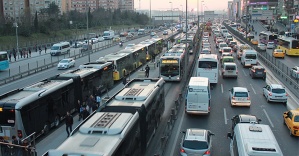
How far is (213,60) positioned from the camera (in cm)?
2980

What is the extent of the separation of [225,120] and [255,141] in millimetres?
9368

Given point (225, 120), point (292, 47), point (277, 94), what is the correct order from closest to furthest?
point (225, 120) < point (277, 94) < point (292, 47)

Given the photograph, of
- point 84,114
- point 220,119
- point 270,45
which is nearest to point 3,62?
point 84,114

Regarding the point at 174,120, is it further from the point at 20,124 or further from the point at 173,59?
the point at 173,59

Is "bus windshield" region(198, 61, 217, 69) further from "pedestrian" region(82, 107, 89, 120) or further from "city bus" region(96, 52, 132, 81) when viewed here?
"pedestrian" region(82, 107, 89, 120)

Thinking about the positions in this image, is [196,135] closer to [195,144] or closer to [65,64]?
[195,144]

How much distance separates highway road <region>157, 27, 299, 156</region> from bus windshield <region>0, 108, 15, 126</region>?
23.2ft

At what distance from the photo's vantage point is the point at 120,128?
1145 centimetres

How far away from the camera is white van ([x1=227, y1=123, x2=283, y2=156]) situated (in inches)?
433

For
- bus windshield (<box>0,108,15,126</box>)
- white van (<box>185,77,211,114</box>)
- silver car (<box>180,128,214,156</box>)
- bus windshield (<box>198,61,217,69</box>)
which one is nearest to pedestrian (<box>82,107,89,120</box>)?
bus windshield (<box>0,108,15,126</box>)

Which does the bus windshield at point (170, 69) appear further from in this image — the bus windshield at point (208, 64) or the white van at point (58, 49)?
the white van at point (58, 49)

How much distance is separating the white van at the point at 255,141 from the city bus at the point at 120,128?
3778 mm

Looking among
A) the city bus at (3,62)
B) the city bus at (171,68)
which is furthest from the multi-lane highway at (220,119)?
the city bus at (3,62)

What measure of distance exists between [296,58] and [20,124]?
44384 millimetres
